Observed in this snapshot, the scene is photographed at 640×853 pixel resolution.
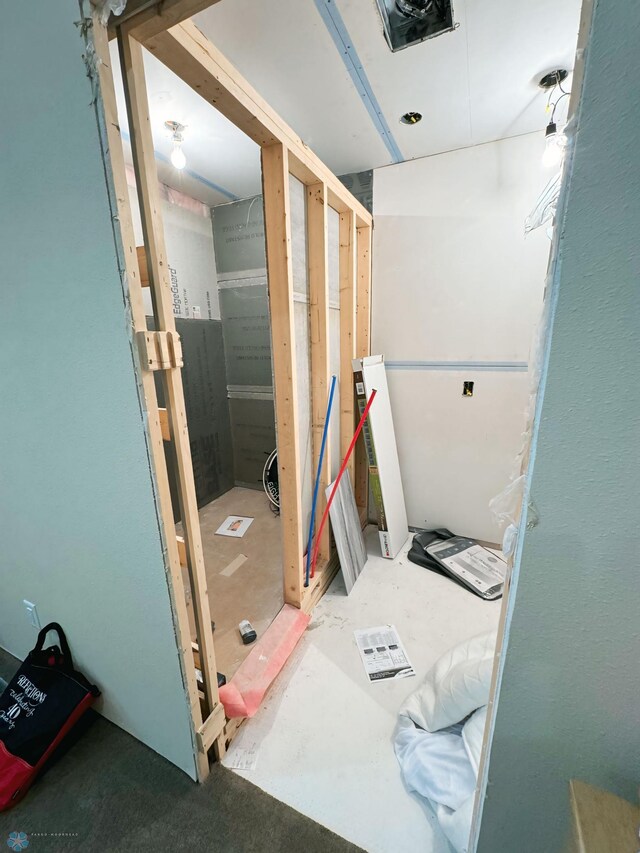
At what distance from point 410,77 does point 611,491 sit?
194 cm

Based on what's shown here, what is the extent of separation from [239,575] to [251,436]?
60.4 inches

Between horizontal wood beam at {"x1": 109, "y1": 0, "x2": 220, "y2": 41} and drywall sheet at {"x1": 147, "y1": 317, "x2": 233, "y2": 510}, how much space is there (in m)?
2.28

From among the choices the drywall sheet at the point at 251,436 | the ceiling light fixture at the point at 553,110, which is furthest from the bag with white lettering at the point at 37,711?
the ceiling light fixture at the point at 553,110

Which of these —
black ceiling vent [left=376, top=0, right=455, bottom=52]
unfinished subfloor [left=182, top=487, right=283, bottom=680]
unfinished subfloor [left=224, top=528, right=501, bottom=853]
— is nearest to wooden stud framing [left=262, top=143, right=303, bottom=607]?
unfinished subfloor [left=182, top=487, right=283, bottom=680]

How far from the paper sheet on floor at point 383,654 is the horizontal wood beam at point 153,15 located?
239 cm

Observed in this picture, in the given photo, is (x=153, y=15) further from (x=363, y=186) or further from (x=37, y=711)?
(x=37, y=711)

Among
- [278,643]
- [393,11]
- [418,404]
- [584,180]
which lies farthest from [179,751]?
[393,11]

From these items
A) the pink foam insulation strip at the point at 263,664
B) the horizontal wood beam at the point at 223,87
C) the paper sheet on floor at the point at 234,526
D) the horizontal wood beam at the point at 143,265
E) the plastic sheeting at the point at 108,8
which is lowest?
the paper sheet on floor at the point at 234,526

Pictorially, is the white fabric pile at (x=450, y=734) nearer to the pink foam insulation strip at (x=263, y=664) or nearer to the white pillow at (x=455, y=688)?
the white pillow at (x=455, y=688)

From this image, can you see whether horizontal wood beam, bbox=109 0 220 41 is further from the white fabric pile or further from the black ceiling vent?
the white fabric pile

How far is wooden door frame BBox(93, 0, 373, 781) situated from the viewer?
86 centimetres

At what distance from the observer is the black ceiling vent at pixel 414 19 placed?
122cm

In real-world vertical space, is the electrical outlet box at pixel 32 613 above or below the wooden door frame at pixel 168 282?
below

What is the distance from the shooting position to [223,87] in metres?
1.11
